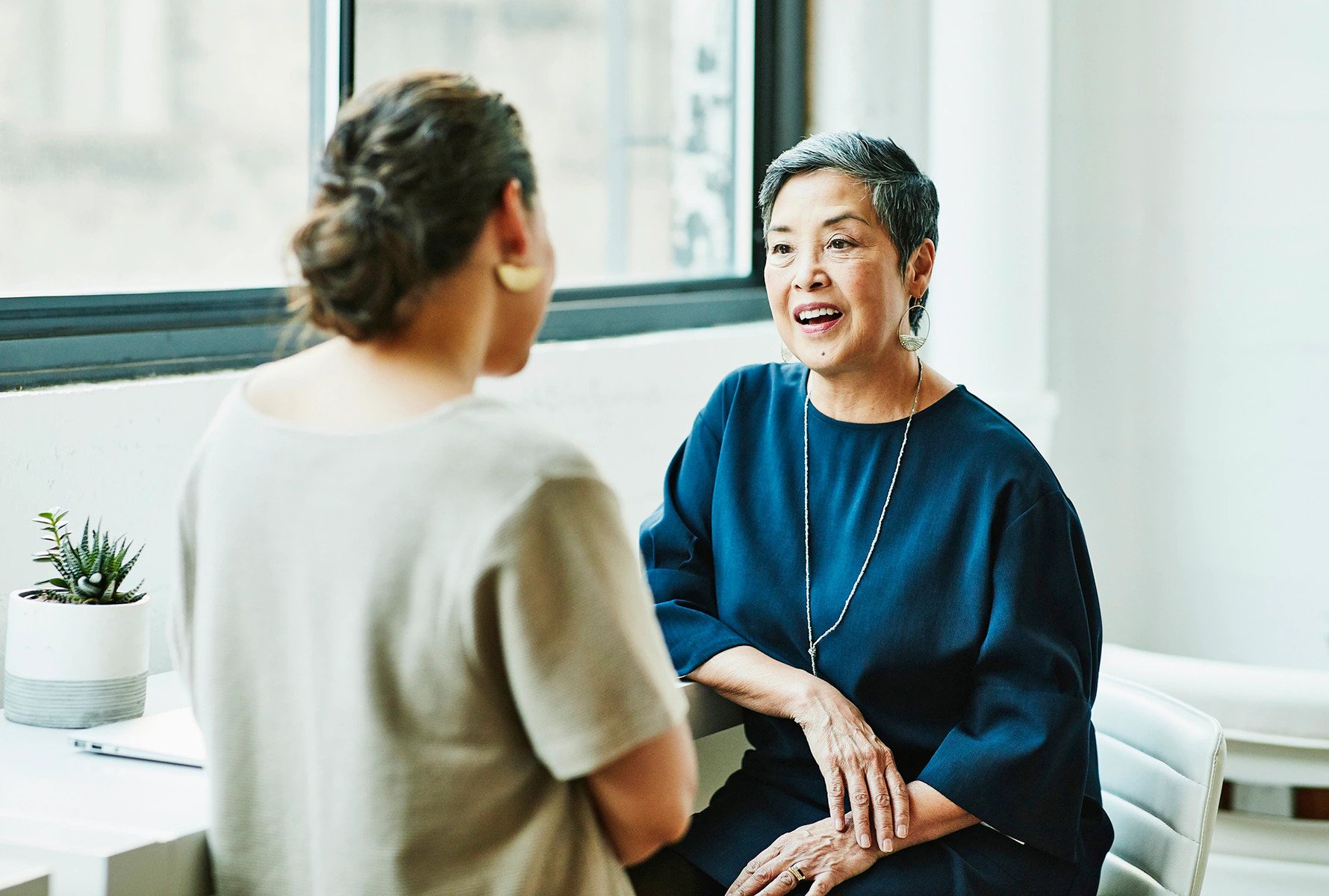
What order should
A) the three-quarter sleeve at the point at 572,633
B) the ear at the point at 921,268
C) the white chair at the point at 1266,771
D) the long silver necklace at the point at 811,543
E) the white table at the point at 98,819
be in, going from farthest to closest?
the white chair at the point at 1266,771 → the ear at the point at 921,268 → the long silver necklace at the point at 811,543 → the white table at the point at 98,819 → the three-quarter sleeve at the point at 572,633

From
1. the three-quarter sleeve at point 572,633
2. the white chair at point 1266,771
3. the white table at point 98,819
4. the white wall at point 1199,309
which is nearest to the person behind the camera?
the three-quarter sleeve at point 572,633

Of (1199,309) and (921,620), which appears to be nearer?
(921,620)

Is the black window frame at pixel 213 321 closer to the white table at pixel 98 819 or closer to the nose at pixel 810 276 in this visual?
the white table at pixel 98 819

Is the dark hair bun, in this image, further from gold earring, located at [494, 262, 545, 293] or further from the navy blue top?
the navy blue top

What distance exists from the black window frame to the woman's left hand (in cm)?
78

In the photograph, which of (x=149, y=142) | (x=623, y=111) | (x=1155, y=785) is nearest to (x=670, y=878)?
(x=1155, y=785)

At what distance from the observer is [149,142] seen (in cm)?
201

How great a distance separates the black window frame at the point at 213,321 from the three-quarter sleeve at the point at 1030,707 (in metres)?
0.81

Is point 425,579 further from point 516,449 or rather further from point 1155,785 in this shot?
point 1155,785

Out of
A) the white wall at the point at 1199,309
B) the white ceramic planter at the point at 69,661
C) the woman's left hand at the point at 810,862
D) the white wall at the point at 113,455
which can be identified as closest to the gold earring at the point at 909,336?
the woman's left hand at the point at 810,862

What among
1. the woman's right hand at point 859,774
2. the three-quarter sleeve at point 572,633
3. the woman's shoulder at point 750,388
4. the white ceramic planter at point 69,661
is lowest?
the woman's right hand at point 859,774

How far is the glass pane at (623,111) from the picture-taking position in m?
2.69

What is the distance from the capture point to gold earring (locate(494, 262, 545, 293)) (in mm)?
1021

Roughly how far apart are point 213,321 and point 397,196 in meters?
1.17
